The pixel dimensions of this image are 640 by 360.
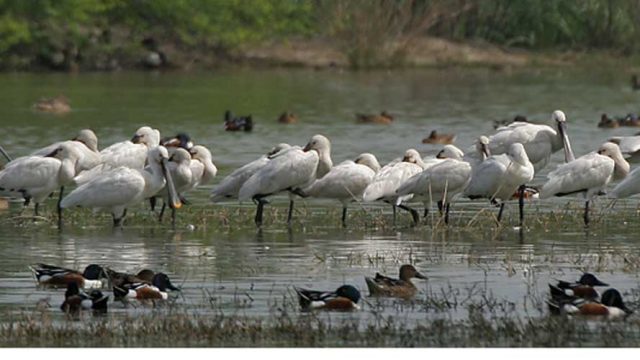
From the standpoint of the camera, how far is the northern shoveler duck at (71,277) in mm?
13219

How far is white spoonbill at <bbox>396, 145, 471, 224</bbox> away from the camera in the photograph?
17641 millimetres

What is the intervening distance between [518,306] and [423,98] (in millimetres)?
29576

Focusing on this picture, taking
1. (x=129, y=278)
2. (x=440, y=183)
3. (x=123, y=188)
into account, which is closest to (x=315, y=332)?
(x=129, y=278)

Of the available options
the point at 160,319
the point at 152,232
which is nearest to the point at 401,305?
the point at 160,319

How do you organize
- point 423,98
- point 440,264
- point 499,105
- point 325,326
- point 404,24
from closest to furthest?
1. point 325,326
2. point 440,264
3. point 499,105
4. point 423,98
5. point 404,24

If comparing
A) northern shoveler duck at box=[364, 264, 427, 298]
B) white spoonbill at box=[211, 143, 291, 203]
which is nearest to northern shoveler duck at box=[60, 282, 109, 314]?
northern shoveler duck at box=[364, 264, 427, 298]

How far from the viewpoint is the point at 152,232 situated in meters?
17.3

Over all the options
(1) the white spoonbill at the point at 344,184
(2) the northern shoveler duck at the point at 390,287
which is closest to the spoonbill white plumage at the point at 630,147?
(1) the white spoonbill at the point at 344,184

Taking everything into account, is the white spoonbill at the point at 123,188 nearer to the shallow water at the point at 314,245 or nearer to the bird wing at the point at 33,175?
the shallow water at the point at 314,245

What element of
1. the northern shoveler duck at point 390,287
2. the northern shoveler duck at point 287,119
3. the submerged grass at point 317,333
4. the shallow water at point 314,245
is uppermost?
the northern shoveler duck at point 287,119

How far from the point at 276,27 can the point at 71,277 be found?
140 feet

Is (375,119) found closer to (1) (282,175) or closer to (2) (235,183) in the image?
(2) (235,183)

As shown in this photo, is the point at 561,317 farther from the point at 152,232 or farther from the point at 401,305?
the point at 152,232

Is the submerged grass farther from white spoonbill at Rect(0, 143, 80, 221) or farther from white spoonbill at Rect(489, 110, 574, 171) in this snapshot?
white spoonbill at Rect(489, 110, 574, 171)
